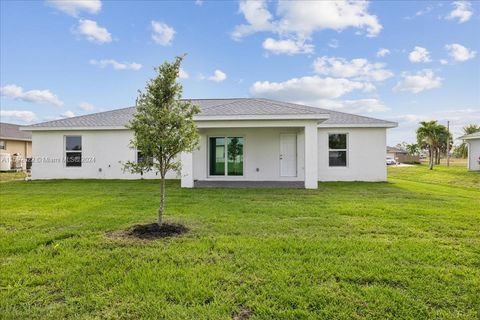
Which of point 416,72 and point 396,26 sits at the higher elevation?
point 396,26

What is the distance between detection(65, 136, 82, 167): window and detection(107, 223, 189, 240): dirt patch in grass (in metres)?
12.7

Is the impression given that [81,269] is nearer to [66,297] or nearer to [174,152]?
[66,297]

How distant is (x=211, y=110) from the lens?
43.1 feet

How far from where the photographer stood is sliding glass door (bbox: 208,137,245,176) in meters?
14.7

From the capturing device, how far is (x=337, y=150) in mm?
15195

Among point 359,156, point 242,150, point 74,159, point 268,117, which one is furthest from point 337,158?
point 74,159

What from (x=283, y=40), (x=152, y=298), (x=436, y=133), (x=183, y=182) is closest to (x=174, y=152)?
(x=152, y=298)

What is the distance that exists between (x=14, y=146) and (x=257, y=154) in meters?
26.2

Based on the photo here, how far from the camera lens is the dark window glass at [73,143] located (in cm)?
1656

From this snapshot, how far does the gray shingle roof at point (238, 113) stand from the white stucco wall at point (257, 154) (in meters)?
1.33

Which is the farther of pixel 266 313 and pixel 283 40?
pixel 283 40

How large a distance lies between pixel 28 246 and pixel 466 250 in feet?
23.9

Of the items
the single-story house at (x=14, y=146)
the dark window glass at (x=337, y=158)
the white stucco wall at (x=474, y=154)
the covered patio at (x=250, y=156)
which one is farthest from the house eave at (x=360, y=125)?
the single-story house at (x=14, y=146)

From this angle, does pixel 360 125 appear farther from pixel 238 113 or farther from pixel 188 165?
pixel 188 165
